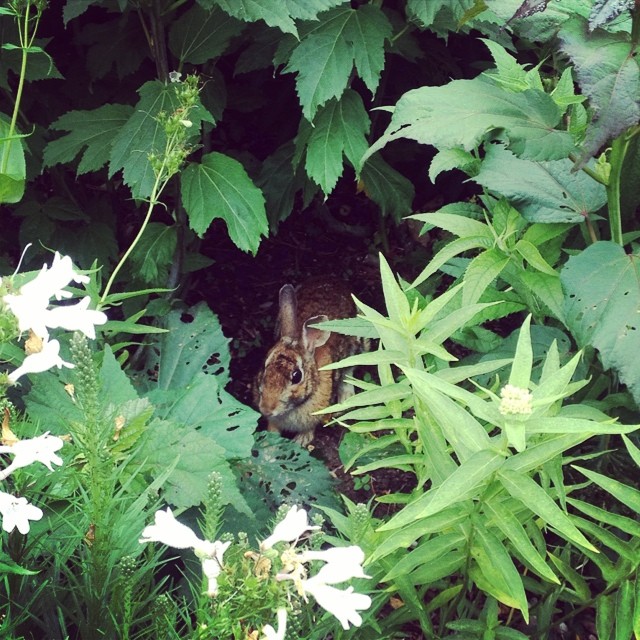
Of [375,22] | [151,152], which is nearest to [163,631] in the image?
[151,152]

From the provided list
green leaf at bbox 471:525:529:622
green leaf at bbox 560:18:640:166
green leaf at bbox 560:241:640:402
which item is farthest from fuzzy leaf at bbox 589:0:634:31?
green leaf at bbox 471:525:529:622

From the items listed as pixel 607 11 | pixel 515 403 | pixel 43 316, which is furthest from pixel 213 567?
pixel 607 11

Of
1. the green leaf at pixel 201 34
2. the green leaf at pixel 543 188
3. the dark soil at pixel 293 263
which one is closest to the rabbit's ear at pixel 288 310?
the dark soil at pixel 293 263

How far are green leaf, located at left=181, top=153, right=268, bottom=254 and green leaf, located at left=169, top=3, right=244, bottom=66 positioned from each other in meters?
0.36

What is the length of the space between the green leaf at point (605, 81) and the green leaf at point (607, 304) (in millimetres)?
354

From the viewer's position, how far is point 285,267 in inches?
141

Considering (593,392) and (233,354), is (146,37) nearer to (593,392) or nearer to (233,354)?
(233,354)

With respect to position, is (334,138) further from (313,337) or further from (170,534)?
(170,534)

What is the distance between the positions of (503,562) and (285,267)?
2.29 m

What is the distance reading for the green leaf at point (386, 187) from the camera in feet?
9.62

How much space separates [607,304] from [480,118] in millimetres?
465

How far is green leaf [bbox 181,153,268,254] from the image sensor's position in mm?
2443

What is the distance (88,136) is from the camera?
8.31 feet

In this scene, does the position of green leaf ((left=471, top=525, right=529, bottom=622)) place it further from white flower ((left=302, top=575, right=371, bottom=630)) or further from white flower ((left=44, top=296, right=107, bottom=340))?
white flower ((left=44, top=296, right=107, bottom=340))
